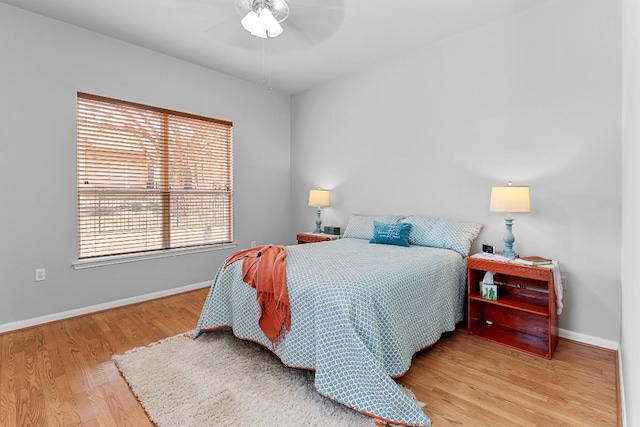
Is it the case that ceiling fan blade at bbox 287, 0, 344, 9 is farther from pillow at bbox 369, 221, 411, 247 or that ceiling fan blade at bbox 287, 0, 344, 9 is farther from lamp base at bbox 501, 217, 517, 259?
lamp base at bbox 501, 217, 517, 259

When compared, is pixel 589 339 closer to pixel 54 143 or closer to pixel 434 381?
pixel 434 381

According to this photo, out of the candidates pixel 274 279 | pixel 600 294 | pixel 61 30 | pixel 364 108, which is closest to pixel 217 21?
pixel 61 30

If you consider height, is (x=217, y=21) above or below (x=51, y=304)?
above

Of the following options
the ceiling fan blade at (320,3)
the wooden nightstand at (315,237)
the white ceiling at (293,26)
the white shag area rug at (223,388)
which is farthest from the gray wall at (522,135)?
the white shag area rug at (223,388)

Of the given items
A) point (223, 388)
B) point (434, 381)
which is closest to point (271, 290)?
point (223, 388)

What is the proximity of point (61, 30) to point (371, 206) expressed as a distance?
359cm

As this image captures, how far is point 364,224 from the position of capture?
3.77 metres

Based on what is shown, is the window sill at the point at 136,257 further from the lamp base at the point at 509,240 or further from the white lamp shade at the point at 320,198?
the lamp base at the point at 509,240

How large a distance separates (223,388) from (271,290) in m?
0.63

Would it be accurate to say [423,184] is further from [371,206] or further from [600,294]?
[600,294]

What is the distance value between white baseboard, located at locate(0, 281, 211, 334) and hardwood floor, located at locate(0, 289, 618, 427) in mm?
89

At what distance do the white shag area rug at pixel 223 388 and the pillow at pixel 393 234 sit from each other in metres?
1.55

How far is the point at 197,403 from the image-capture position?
1.79m

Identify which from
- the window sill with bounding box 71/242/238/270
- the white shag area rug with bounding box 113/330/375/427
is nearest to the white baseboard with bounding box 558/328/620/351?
the white shag area rug with bounding box 113/330/375/427
